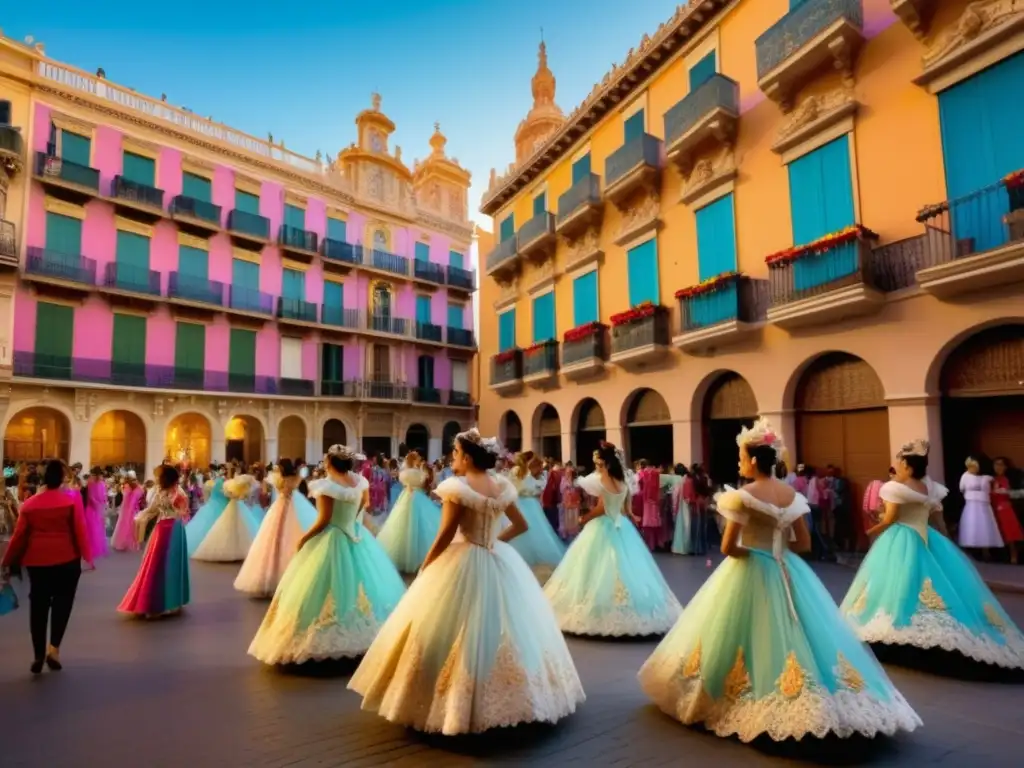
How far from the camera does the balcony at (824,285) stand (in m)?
10.4

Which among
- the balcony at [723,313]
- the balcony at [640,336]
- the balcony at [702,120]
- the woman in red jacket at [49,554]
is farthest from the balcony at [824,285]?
the woman in red jacket at [49,554]

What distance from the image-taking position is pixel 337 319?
28.2 m

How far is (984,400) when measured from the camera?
10000 millimetres

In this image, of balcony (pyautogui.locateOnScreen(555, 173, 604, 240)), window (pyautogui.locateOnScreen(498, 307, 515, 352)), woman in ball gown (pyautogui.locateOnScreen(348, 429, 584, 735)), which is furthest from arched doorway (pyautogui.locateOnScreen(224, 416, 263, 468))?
woman in ball gown (pyautogui.locateOnScreen(348, 429, 584, 735))

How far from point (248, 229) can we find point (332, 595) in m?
23.7

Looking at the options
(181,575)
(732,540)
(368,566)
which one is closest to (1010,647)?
(732,540)

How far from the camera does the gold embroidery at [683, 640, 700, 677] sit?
152 inches

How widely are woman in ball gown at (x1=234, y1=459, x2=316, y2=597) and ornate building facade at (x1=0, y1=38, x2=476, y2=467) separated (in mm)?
16564

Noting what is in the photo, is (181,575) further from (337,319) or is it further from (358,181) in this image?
(358,181)

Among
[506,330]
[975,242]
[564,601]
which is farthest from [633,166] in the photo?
[564,601]

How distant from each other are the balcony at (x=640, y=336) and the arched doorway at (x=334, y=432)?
1622cm

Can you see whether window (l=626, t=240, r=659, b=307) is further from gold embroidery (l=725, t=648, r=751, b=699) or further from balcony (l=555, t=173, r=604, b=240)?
gold embroidery (l=725, t=648, r=751, b=699)

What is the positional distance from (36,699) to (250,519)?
717 centimetres

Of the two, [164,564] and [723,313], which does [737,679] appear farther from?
[723,313]
